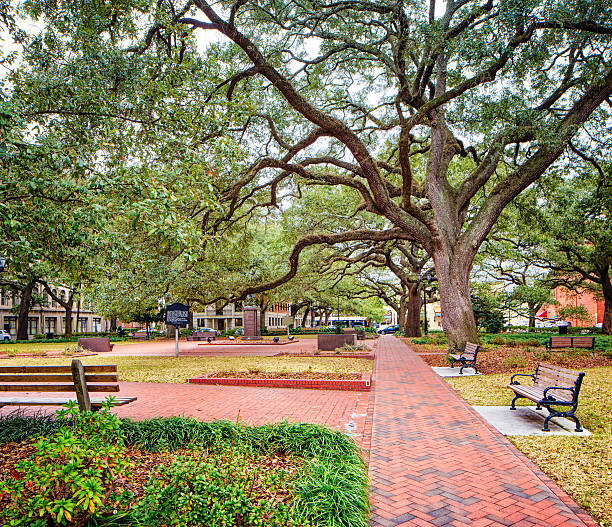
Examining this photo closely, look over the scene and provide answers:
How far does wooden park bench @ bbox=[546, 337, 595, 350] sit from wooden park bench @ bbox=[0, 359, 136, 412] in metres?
18.3

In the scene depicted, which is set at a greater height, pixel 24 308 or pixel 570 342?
pixel 24 308

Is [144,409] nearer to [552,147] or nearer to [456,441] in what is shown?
[456,441]

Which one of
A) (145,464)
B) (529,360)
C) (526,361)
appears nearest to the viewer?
(145,464)

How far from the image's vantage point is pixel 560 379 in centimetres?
689

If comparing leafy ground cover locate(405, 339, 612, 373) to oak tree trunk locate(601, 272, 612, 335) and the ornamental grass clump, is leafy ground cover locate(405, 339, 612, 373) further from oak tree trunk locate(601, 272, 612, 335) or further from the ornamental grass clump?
oak tree trunk locate(601, 272, 612, 335)

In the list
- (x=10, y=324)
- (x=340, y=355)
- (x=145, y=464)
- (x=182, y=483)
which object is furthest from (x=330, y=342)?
→ (x=10, y=324)

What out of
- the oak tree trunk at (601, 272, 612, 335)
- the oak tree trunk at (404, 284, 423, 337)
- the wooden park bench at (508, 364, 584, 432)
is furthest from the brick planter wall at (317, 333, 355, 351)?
the oak tree trunk at (601, 272, 612, 335)

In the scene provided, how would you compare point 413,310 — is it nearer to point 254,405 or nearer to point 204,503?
point 254,405

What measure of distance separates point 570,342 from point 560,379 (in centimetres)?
1386

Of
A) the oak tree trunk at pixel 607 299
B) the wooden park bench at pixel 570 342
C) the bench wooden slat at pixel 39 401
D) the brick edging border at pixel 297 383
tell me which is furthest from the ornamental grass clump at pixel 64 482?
the oak tree trunk at pixel 607 299

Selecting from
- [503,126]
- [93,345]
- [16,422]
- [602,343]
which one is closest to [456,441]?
[16,422]

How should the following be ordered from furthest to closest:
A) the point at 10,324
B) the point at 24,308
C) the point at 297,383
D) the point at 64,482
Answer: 1. the point at 10,324
2. the point at 24,308
3. the point at 297,383
4. the point at 64,482

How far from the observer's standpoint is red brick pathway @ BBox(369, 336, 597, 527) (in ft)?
12.5

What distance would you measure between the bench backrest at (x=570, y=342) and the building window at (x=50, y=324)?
63490 millimetres
